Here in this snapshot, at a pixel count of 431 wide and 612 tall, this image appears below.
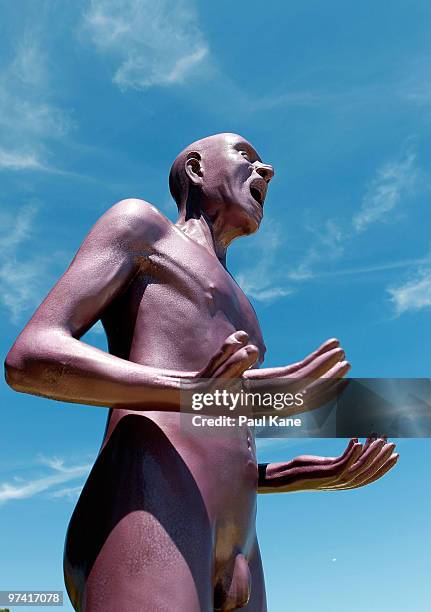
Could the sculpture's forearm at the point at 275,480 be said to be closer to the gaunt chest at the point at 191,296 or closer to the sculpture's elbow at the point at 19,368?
the gaunt chest at the point at 191,296

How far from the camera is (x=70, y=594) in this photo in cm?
464

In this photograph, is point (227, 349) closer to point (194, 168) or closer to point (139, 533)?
point (139, 533)

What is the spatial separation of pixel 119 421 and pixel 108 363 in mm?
555

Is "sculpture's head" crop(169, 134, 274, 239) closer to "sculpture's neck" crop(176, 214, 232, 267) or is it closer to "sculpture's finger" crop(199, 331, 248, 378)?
"sculpture's neck" crop(176, 214, 232, 267)

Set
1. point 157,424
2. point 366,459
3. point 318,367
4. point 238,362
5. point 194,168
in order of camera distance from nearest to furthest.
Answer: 1. point 238,362
2. point 318,367
3. point 157,424
4. point 366,459
5. point 194,168

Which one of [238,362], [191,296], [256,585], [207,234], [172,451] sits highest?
[207,234]

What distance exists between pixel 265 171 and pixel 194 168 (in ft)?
1.80

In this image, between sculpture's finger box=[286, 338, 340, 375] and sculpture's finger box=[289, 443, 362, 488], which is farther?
sculpture's finger box=[289, 443, 362, 488]

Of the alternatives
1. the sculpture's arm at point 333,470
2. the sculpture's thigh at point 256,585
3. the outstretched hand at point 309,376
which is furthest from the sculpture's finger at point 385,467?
the outstretched hand at point 309,376

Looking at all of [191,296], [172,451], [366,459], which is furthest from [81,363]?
[366,459]

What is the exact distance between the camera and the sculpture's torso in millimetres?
4375

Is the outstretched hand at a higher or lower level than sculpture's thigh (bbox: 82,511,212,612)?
higher

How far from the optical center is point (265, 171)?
20.6 ft

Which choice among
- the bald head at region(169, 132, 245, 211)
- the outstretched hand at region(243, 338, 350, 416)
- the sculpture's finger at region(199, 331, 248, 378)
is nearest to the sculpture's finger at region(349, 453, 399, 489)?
the outstretched hand at region(243, 338, 350, 416)
